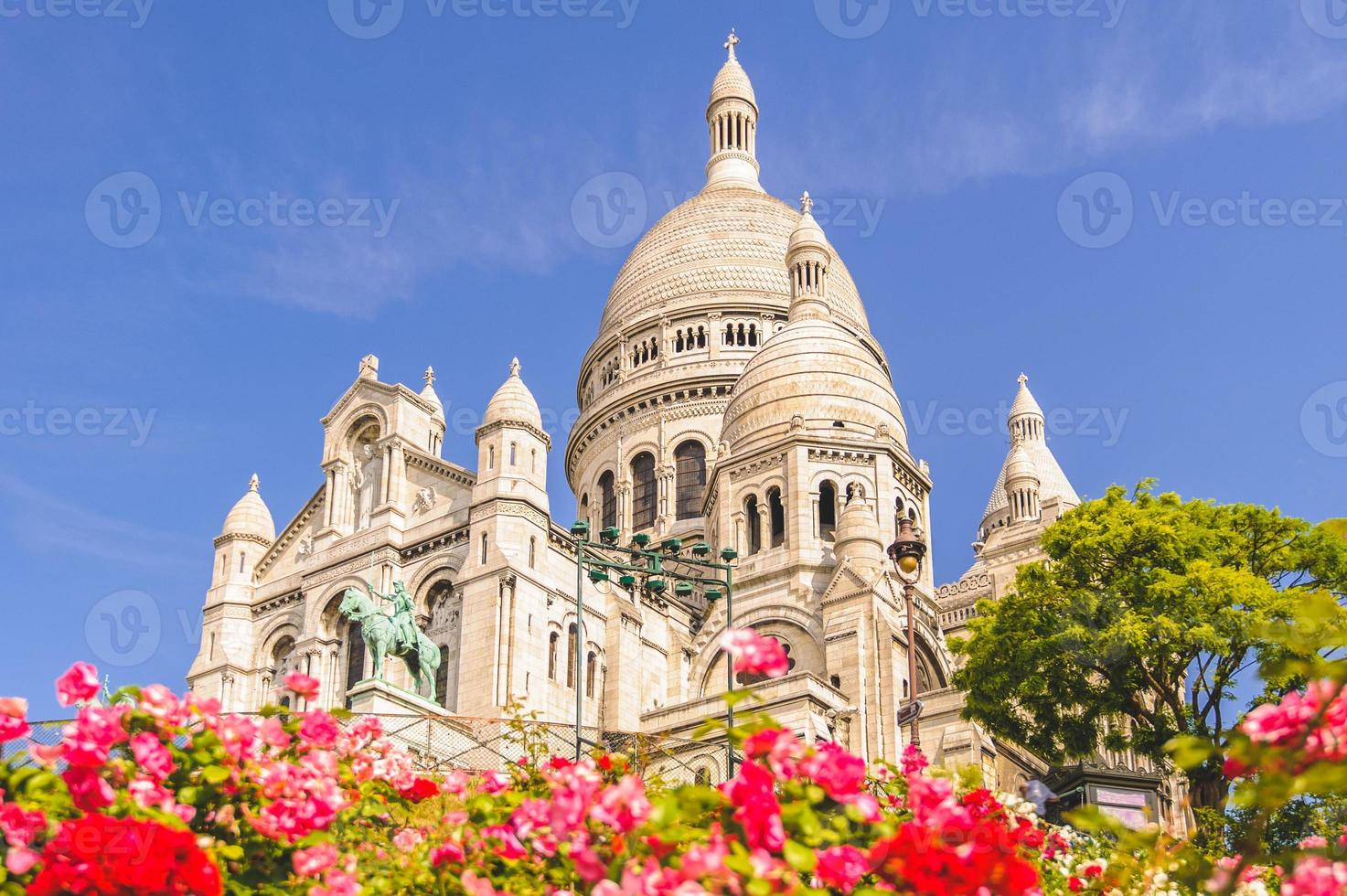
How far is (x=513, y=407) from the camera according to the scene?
4681 cm

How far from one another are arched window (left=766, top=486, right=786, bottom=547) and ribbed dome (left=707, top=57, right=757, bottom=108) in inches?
1636

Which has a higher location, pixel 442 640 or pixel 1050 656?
pixel 442 640

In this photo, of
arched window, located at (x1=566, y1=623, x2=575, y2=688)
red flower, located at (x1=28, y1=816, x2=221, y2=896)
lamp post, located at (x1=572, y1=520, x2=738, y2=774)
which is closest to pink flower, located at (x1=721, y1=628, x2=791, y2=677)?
red flower, located at (x1=28, y1=816, x2=221, y2=896)

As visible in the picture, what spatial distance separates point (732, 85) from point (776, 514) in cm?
A: 4275

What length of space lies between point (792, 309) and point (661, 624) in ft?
55.5

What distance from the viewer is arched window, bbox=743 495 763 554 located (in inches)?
2114

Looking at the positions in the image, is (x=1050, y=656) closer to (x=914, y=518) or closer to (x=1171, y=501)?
(x=1171, y=501)

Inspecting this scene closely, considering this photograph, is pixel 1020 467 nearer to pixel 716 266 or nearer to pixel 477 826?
pixel 716 266

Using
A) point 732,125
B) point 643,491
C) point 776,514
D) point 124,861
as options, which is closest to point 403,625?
point 776,514

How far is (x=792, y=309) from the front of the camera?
62000 millimetres

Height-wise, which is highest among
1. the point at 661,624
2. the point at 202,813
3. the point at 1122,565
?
the point at 661,624

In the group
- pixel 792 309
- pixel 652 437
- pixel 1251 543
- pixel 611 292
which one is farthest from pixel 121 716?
pixel 611 292

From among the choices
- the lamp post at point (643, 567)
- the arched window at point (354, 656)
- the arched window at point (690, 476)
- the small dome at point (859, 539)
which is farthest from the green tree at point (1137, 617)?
the arched window at point (690, 476)

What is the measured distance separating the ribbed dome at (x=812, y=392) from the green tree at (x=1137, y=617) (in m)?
18.8
